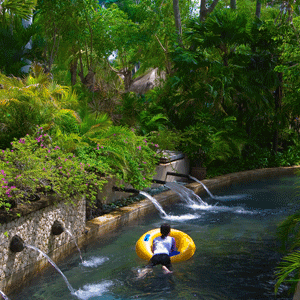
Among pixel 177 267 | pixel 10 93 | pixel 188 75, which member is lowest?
pixel 177 267

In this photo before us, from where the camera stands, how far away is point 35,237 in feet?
17.6

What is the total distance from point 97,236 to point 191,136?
6.70m

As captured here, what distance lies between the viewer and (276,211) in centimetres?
960

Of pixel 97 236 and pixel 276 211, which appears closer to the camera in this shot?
pixel 97 236

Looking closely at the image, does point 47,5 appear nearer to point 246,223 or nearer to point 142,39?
point 142,39

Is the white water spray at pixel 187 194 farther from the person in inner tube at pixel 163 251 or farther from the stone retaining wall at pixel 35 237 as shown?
the person in inner tube at pixel 163 251

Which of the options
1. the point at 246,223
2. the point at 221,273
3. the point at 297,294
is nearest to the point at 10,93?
the point at 221,273

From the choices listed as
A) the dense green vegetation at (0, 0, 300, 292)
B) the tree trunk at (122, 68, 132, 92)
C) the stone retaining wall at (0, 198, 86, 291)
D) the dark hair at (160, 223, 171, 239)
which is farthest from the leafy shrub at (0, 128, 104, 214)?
the tree trunk at (122, 68, 132, 92)

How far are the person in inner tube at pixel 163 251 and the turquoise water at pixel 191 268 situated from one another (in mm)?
108

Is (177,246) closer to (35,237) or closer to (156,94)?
(35,237)

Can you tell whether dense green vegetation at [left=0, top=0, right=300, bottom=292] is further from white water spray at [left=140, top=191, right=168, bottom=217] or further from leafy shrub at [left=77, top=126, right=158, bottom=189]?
white water spray at [left=140, top=191, right=168, bottom=217]

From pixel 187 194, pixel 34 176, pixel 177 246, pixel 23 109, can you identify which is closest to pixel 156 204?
pixel 187 194

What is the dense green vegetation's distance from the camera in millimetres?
7676

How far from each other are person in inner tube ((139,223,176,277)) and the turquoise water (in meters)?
0.11
